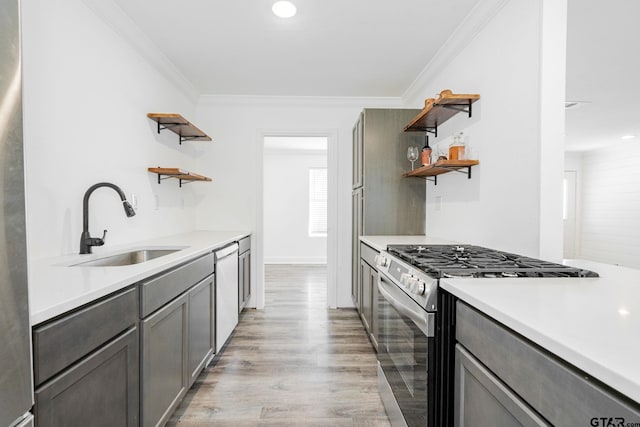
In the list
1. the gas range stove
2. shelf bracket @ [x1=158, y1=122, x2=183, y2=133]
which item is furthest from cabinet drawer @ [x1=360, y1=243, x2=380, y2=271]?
shelf bracket @ [x1=158, y1=122, x2=183, y2=133]

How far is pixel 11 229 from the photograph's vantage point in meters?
0.60

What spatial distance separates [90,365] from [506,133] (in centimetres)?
220

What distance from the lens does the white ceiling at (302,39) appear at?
204cm

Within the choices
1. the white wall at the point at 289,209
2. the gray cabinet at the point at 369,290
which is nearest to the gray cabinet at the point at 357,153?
the gray cabinet at the point at 369,290

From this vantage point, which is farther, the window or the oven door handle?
the window

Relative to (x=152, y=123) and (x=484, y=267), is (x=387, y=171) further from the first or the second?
(x=152, y=123)

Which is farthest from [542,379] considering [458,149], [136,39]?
[136,39]

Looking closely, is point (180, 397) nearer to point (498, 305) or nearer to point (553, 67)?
point (498, 305)

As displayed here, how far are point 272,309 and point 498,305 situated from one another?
10.3 ft

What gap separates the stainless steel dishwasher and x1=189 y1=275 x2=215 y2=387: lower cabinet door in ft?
0.35

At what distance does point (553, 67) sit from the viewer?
5.00 ft

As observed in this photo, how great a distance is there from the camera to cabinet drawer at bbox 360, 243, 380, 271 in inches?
94.3

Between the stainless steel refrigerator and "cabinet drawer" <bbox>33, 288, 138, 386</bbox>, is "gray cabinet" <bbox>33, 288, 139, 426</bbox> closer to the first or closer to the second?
"cabinet drawer" <bbox>33, 288, 138, 386</bbox>

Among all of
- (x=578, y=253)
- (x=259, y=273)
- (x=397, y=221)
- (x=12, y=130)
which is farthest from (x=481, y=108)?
(x=578, y=253)
